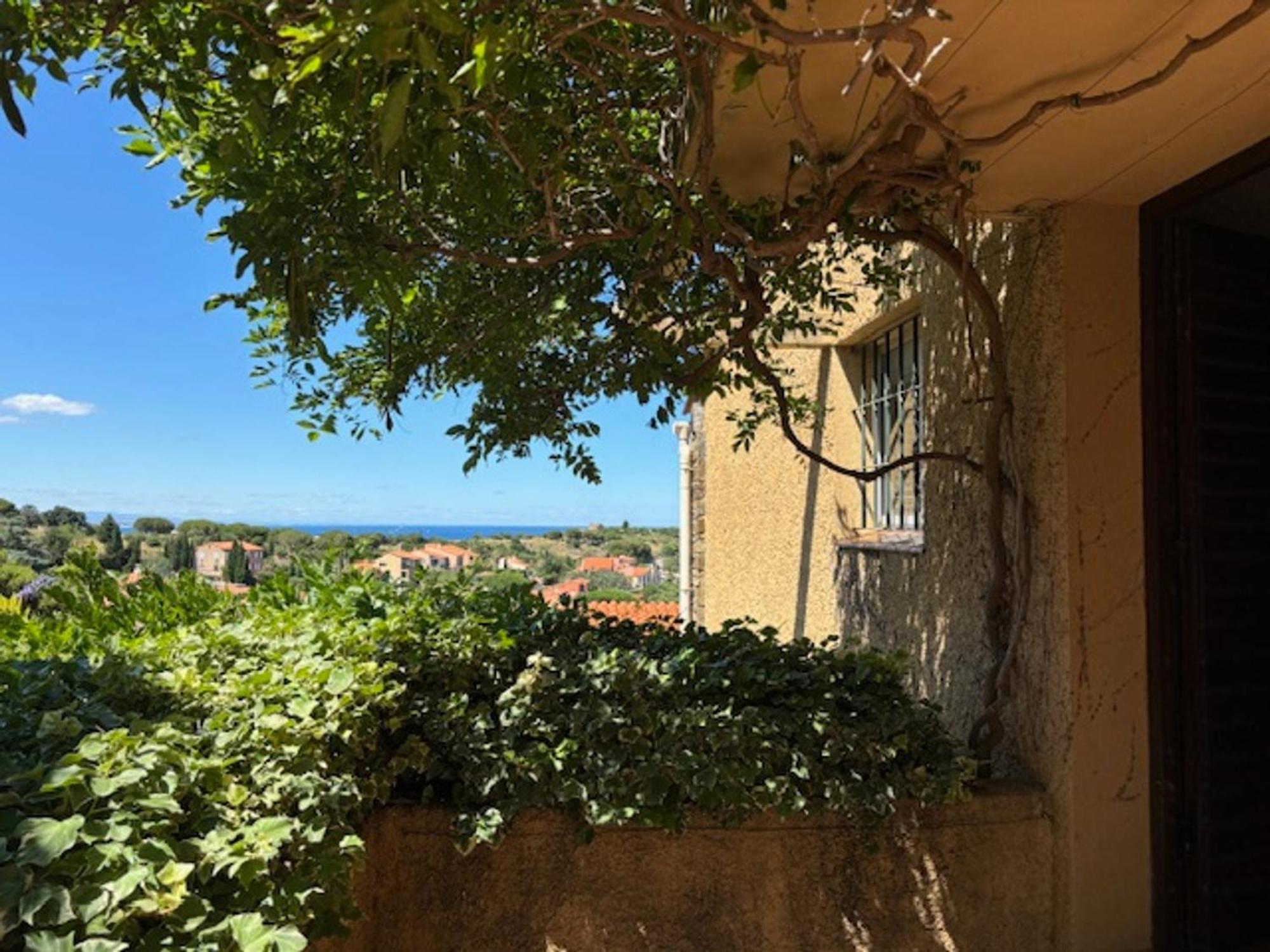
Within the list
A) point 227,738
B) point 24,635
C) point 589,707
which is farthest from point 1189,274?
point 24,635

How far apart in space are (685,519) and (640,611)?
3.52 metres

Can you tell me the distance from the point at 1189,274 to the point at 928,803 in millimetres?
1977

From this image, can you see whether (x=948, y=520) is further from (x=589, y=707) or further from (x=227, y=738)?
(x=227, y=738)

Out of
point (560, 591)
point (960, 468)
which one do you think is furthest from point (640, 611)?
point (960, 468)

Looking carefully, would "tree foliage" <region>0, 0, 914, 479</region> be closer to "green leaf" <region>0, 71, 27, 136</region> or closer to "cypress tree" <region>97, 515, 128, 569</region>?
"green leaf" <region>0, 71, 27, 136</region>

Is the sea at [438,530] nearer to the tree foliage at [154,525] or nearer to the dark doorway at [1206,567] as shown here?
the tree foliage at [154,525]

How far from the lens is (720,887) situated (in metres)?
2.61

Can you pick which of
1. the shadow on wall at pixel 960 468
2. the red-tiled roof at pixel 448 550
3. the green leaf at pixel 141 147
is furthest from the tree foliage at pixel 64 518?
the shadow on wall at pixel 960 468

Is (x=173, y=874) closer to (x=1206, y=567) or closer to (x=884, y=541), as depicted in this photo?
(x=1206, y=567)

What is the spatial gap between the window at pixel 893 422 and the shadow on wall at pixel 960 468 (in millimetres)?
712

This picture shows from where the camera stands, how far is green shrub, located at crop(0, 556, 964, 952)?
4.32ft

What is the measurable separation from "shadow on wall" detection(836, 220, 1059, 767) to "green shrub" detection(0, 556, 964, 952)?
627mm

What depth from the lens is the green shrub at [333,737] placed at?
132cm

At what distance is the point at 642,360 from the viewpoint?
3270 millimetres
